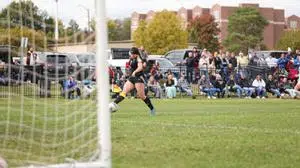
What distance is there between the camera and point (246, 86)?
99.9 feet

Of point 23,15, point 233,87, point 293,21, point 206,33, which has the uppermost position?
point 293,21

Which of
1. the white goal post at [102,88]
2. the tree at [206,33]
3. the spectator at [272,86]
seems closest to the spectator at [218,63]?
the spectator at [272,86]

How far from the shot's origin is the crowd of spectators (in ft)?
96.2

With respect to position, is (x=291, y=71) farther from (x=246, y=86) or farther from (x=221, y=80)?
(x=221, y=80)

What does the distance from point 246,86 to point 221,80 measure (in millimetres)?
1569

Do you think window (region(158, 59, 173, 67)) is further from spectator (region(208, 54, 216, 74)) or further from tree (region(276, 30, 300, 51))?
tree (region(276, 30, 300, 51))

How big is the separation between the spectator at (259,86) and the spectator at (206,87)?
1915 mm

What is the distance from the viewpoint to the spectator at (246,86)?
2988 centimetres

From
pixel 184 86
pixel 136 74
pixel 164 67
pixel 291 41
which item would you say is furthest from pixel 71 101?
pixel 291 41

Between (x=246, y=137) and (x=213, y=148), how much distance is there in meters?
1.64

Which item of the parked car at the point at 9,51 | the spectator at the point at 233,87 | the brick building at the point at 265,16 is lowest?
the spectator at the point at 233,87

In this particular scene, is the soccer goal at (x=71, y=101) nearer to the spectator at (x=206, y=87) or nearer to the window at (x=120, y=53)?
the spectator at (x=206, y=87)

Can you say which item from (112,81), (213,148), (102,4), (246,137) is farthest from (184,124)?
(112,81)

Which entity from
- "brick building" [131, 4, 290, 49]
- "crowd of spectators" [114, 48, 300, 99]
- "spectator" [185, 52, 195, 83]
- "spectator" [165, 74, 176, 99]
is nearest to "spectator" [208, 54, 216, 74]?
"crowd of spectators" [114, 48, 300, 99]
